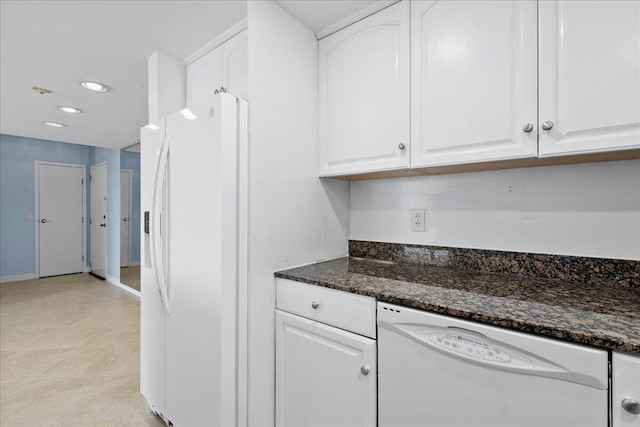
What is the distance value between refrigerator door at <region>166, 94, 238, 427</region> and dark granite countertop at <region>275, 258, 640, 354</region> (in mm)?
361

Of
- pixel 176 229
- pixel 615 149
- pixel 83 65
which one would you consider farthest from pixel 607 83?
pixel 83 65

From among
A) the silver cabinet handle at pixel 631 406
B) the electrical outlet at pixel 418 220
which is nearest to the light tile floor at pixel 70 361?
the electrical outlet at pixel 418 220

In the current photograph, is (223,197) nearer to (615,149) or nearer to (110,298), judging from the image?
(615,149)

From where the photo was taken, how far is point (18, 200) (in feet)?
16.0

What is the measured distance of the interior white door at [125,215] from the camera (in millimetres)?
4605

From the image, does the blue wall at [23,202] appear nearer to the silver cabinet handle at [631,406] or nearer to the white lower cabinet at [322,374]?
the white lower cabinet at [322,374]

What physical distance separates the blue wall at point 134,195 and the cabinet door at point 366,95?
3805 mm

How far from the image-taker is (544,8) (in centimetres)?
110

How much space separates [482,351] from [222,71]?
183 centimetres

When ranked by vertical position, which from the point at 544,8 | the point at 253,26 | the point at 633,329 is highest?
the point at 253,26

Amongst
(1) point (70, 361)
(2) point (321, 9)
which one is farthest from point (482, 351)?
(1) point (70, 361)

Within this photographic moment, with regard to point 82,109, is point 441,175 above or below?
below

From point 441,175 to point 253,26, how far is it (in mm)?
1189

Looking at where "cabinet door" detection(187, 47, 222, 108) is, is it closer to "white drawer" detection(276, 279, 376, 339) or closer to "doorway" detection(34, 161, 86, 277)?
"white drawer" detection(276, 279, 376, 339)
